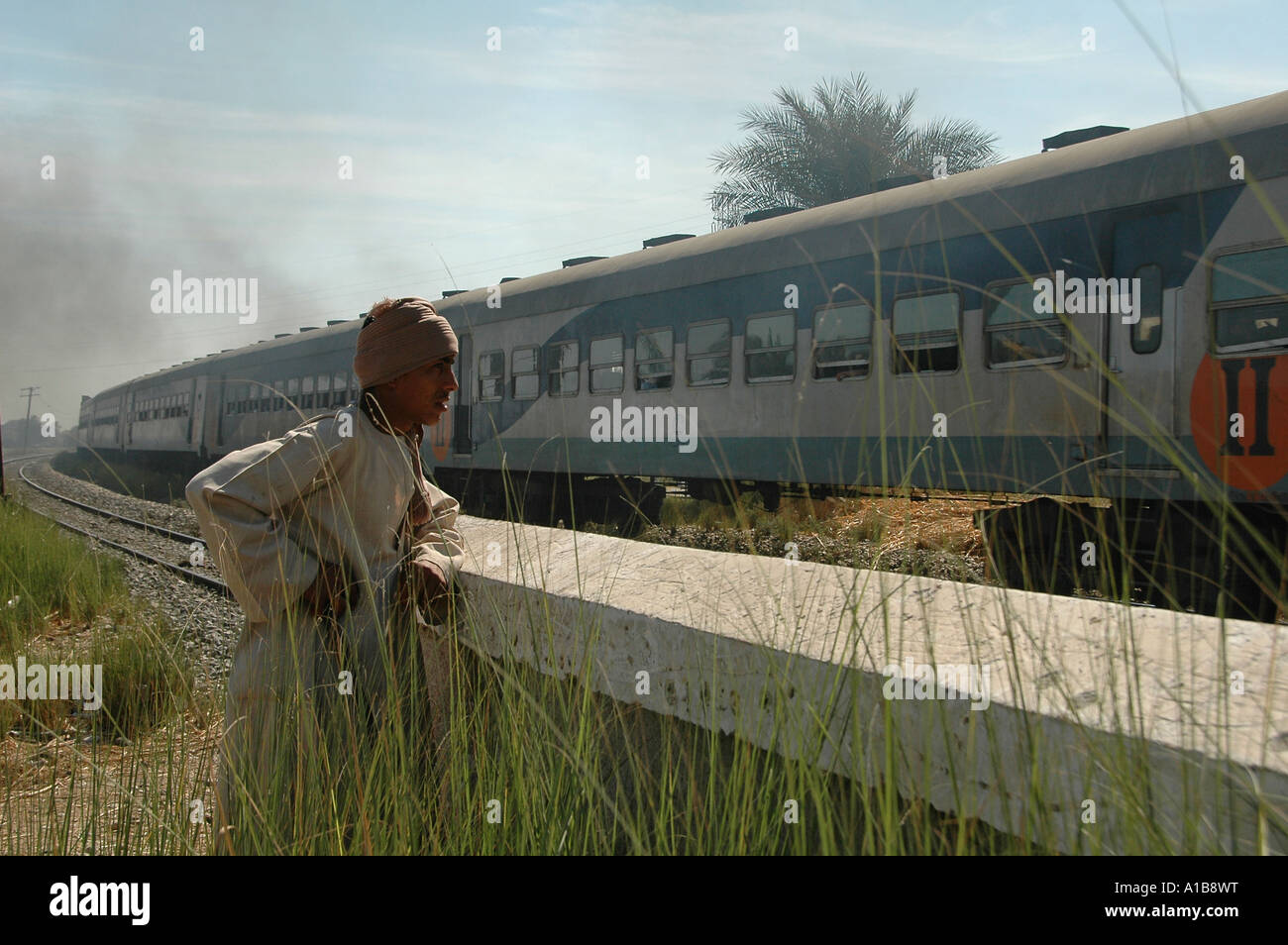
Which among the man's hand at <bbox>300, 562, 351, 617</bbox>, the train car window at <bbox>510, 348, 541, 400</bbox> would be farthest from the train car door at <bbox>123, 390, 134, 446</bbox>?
the man's hand at <bbox>300, 562, 351, 617</bbox>

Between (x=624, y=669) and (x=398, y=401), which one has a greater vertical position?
(x=398, y=401)

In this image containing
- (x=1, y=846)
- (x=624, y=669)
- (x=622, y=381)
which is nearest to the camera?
(x=624, y=669)

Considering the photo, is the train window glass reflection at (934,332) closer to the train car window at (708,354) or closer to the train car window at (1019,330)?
the train car window at (1019,330)

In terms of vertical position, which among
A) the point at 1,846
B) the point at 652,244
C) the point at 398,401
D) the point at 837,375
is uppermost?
the point at 652,244

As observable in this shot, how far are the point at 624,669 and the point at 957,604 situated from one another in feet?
1.91

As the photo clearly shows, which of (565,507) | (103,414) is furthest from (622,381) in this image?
(103,414)

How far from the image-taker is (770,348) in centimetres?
945

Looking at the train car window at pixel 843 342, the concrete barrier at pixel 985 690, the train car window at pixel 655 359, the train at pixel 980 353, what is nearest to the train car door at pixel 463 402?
the train at pixel 980 353

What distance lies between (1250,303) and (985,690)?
19.6 ft

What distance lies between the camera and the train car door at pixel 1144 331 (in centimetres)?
656

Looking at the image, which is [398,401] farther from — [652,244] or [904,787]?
[652,244]

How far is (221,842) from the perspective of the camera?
1.86 metres

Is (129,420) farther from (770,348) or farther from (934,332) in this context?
(934,332)
